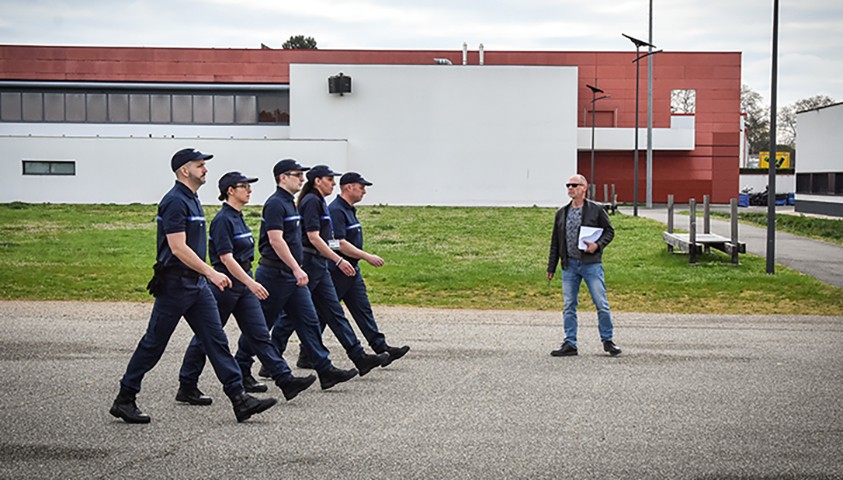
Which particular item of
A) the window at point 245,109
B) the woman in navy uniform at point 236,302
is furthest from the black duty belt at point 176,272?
the window at point 245,109

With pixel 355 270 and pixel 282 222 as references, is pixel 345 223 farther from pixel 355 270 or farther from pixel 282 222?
→ pixel 282 222

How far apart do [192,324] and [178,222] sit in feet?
2.78

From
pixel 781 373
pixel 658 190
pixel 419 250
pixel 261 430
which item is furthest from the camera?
pixel 658 190

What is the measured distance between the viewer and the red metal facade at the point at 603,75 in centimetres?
6072

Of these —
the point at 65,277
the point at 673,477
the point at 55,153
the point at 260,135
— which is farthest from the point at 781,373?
the point at 260,135

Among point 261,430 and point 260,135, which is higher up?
point 260,135

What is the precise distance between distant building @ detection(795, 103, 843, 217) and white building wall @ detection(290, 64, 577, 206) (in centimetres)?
1054

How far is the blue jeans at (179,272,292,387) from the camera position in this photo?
28.1 ft

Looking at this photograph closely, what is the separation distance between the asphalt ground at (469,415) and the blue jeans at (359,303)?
0.37 metres

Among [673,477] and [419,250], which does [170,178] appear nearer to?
[419,250]

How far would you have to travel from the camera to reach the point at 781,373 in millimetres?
10055

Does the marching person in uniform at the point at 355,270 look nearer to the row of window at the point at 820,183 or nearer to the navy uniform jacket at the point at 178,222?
the navy uniform jacket at the point at 178,222

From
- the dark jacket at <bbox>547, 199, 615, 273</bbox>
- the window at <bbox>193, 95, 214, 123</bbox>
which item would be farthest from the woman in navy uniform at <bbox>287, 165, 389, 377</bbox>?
the window at <bbox>193, 95, 214, 123</bbox>

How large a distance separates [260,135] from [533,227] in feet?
88.4
